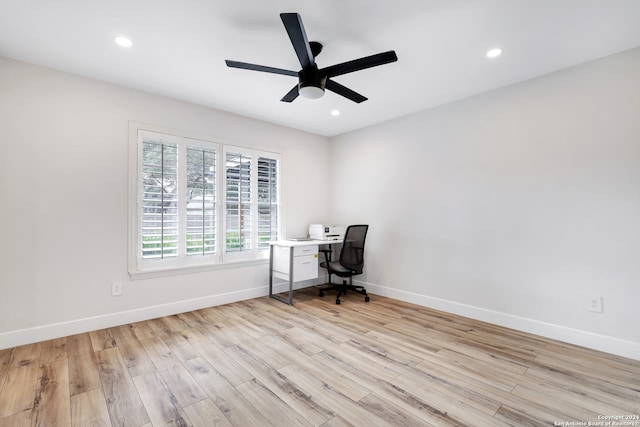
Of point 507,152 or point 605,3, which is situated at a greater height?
point 605,3

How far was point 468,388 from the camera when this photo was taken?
1.94m

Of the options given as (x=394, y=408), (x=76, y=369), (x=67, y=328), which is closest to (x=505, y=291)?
(x=394, y=408)

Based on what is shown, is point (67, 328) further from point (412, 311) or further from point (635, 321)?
point (635, 321)

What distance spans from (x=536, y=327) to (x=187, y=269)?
3835 mm

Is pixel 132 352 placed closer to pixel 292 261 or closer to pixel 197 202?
pixel 197 202

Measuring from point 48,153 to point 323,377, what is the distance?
319cm

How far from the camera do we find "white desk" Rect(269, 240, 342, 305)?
12.5ft

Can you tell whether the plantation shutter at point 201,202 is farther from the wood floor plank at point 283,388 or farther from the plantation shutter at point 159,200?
the wood floor plank at point 283,388

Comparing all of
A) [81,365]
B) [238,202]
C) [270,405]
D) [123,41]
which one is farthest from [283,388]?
[123,41]

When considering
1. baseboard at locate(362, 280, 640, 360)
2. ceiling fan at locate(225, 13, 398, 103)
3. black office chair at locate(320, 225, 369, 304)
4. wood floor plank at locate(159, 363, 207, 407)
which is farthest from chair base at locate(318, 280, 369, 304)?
ceiling fan at locate(225, 13, 398, 103)

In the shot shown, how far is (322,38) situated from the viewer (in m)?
2.26

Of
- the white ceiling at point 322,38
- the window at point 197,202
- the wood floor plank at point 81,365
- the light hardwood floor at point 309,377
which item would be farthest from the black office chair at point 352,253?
the wood floor plank at point 81,365

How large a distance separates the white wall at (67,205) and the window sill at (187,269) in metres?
0.06

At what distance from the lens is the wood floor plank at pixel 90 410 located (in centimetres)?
161
